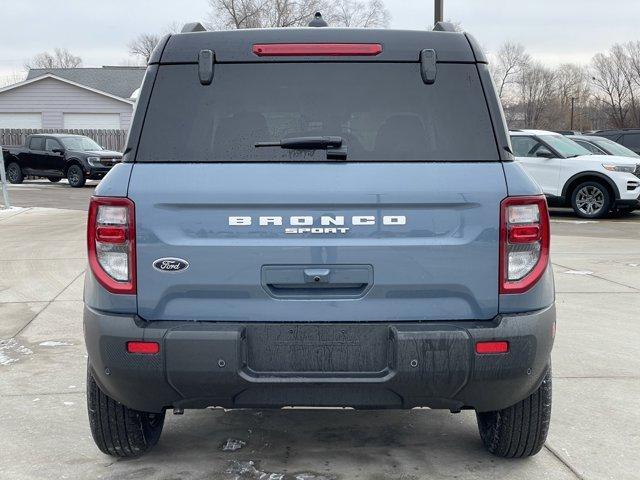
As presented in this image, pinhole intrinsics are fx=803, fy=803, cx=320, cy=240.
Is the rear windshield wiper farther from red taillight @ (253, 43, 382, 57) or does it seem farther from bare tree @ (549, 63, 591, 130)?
bare tree @ (549, 63, 591, 130)

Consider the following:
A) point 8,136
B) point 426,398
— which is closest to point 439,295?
point 426,398

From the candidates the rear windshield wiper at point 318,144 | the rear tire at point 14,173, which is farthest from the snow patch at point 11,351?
Answer: the rear tire at point 14,173

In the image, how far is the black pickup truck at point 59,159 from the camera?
2530 centimetres

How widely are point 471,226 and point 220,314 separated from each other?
3.46 feet

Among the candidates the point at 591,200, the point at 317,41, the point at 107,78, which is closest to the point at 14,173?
the point at 107,78

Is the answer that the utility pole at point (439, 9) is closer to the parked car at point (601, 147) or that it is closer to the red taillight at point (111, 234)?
the parked car at point (601, 147)

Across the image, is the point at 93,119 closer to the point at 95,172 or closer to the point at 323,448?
the point at 95,172

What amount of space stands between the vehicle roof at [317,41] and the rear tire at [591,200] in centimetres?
1350

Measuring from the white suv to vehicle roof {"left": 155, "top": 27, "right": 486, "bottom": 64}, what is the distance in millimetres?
13219

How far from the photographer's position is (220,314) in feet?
10.4

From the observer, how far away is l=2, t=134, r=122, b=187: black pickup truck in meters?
25.3

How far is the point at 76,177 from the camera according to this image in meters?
25.5

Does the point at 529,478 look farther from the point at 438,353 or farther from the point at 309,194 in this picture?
the point at 309,194

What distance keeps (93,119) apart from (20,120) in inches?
138
